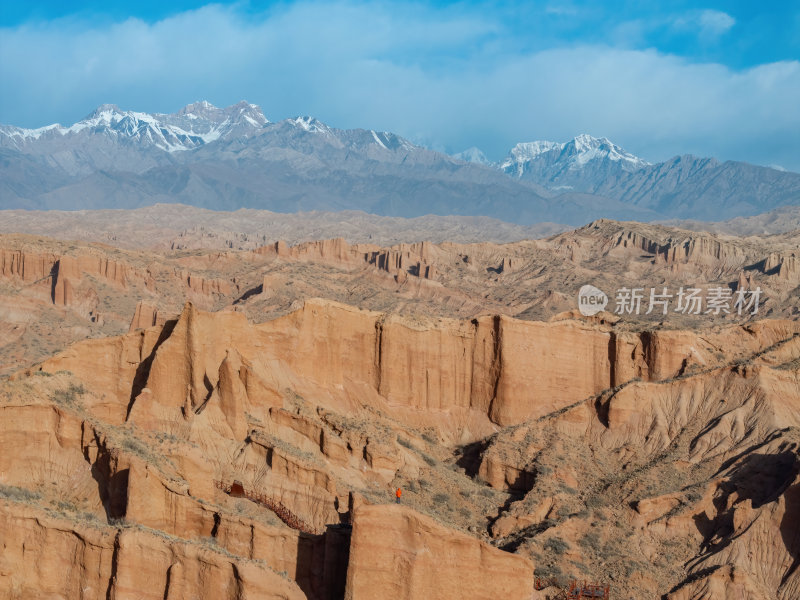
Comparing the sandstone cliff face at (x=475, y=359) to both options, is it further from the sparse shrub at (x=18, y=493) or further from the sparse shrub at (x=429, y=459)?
the sparse shrub at (x=18, y=493)

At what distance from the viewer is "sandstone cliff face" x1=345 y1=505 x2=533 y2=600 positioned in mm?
31516

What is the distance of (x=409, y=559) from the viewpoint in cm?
3153

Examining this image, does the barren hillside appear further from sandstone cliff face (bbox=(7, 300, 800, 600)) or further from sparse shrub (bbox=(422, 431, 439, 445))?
sparse shrub (bbox=(422, 431, 439, 445))

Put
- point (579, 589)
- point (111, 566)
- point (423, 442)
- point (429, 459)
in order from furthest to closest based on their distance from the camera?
point (423, 442), point (429, 459), point (579, 589), point (111, 566)

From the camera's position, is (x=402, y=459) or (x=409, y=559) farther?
(x=402, y=459)

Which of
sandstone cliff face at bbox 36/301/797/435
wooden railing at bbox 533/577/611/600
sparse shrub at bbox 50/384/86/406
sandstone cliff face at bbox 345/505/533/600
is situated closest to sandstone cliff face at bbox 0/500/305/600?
sandstone cliff face at bbox 345/505/533/600

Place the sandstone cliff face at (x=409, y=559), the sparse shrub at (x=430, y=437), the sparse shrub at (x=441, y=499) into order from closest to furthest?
the sandstone cliff face at (x=409, y=559) → the sparse shrub at (x=441, y=499) → the sparse shrub at (x=430, y=437)

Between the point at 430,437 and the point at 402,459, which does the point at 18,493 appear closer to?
the point at 402,459

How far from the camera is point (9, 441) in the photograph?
37.0 m

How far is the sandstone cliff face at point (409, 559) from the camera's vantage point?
103ft

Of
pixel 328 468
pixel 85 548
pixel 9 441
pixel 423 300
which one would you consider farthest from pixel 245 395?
pixel 423 300

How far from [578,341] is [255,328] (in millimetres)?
16039

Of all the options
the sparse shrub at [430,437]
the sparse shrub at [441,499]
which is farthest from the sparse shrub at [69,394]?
the sparse shrub at [430,437]

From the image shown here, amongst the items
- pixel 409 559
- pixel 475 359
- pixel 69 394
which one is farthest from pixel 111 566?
pixel 475 359
